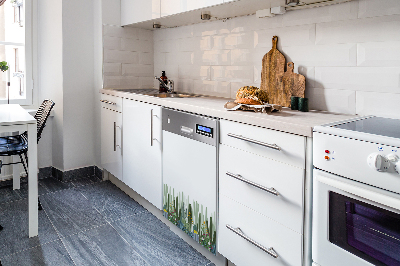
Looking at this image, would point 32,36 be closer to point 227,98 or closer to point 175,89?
point 175,89

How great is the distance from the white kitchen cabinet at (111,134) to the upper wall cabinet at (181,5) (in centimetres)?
92

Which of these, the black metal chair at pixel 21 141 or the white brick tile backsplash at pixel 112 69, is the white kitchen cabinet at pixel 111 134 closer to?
the white brick tile backsplash at pixel 112 69

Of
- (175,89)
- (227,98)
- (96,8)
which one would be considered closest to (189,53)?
(175,89)

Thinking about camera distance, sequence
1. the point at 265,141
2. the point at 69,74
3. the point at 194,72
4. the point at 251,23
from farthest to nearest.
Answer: the point at 69,74, the point at 194,72, the point at 251,23, the point at 265,141

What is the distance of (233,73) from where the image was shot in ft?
8.68

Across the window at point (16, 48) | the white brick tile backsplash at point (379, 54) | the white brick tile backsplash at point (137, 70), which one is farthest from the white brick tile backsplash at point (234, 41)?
the window at point (16, 48)

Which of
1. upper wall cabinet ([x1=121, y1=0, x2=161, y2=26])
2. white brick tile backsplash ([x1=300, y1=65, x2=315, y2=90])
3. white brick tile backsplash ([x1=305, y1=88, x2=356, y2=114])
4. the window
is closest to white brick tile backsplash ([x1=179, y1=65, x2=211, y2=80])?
upper wall cabinet ([x1=121, y1=0, x2=161, y2=26])

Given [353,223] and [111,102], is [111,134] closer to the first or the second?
[111,102]

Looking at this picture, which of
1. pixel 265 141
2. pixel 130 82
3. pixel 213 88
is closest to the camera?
pixel 265 141

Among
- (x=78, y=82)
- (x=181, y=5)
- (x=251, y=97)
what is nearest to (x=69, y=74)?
(x=78, y=82)

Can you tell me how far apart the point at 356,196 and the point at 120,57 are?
9.48 ft

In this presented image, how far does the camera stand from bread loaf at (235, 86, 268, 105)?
1.89 m

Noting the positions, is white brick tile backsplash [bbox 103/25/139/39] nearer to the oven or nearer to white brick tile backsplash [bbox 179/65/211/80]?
white brick tile backsplash [bbox 179/65/211/80]

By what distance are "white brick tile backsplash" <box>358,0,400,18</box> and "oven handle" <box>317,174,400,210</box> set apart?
1.00 m
